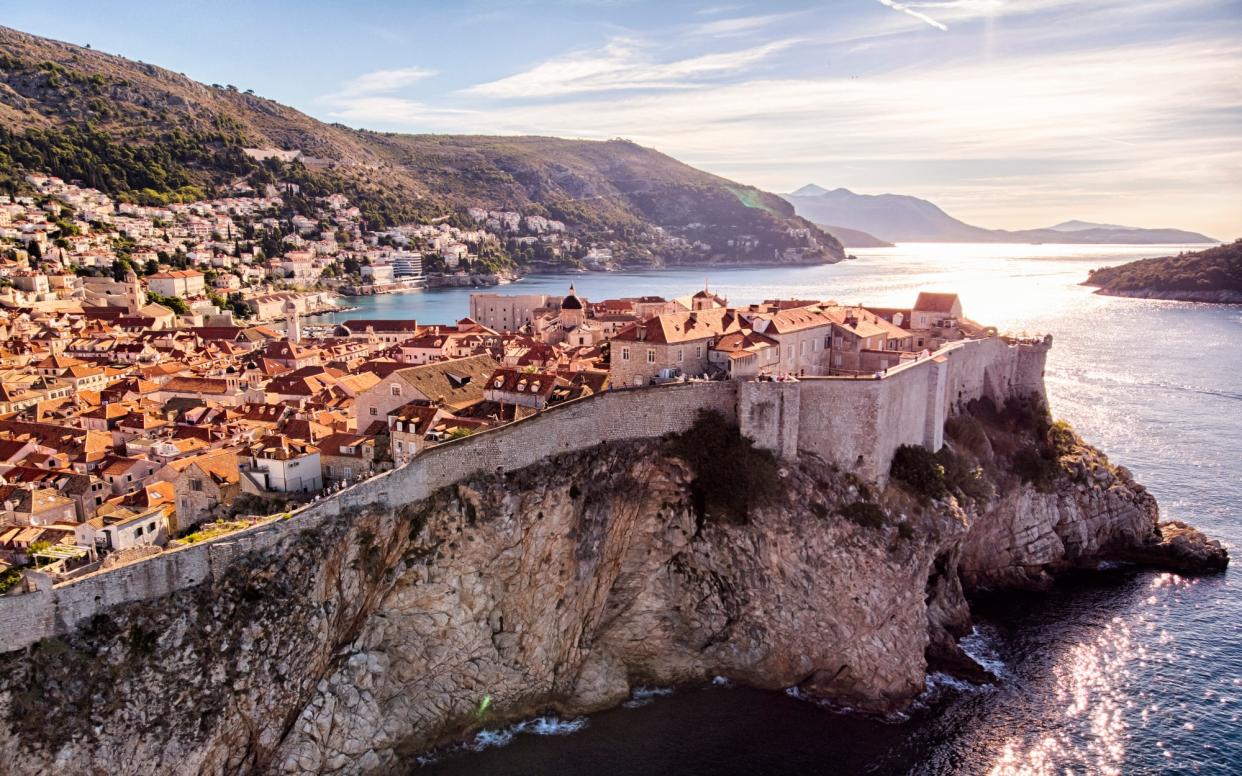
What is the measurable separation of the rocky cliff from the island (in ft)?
412

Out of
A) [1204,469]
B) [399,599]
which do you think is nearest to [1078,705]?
[399,599]

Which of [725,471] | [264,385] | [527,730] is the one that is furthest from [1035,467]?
[264,385]

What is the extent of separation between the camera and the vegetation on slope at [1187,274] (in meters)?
130

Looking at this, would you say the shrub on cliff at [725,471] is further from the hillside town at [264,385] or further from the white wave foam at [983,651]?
the white wave foam at [983,651]

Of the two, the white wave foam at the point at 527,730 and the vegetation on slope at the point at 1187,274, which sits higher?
the vegetation on slope at the point at 1187,274

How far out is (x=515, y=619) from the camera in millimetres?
26828

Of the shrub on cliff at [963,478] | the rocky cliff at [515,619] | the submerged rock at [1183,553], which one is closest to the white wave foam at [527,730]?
the rocky cliff at [515,619]

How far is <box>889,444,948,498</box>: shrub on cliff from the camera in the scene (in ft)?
106

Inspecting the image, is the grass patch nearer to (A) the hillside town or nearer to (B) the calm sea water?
(A) the hillside town

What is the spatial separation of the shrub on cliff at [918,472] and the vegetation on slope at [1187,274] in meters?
128

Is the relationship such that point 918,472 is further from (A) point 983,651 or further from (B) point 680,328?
(B) point 680,328

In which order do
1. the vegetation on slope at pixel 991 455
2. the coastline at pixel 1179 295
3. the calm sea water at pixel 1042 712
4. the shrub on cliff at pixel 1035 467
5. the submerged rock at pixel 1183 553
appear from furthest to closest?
the coastline at pixel 1179 295 < the shrub on cliff at pixel 1035 467 < the submerged rock at pixel 1183 553 < the vegetation on slope at pixel 991 455 < the calm sea water at pixel 1042 712

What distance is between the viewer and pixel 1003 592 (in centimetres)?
3656

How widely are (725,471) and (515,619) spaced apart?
9.11 meters
